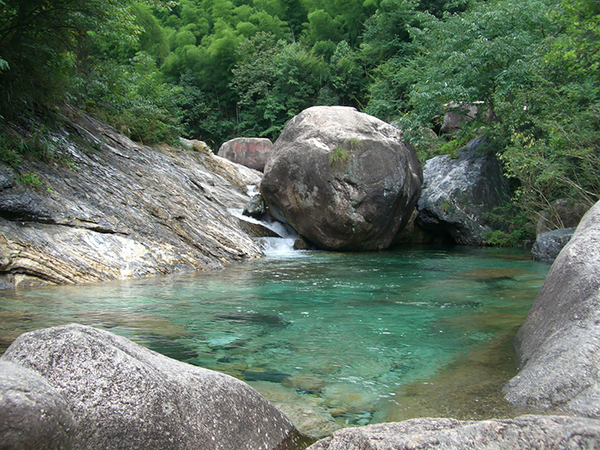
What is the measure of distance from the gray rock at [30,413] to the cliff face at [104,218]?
19.5 feet

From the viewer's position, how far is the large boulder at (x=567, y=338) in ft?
8.75

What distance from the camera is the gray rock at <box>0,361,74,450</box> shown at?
5.39ft

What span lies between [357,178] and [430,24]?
8892mm

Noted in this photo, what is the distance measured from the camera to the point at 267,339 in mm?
4602

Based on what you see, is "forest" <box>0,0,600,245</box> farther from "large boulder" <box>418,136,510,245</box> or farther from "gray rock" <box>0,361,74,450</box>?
"gray rock" <box>0,361,74,450</box>

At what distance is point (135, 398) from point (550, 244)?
10.4 m

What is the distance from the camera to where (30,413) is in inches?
67.1

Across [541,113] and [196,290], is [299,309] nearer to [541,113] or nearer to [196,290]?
[196,290]

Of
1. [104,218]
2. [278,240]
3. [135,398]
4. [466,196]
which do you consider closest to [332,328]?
[135,398]

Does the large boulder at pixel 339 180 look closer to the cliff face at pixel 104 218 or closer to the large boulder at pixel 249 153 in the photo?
the cliff face at pixel 104 218

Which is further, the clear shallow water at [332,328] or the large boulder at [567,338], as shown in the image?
the clear shallow water at [332,328]

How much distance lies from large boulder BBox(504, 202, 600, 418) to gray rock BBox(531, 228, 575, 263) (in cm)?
665

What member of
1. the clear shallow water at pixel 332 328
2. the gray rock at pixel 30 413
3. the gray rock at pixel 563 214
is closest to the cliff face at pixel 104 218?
the clear shallow water at pixel 332 328

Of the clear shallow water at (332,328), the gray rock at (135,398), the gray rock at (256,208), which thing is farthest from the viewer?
the gray rock at (256,208)
